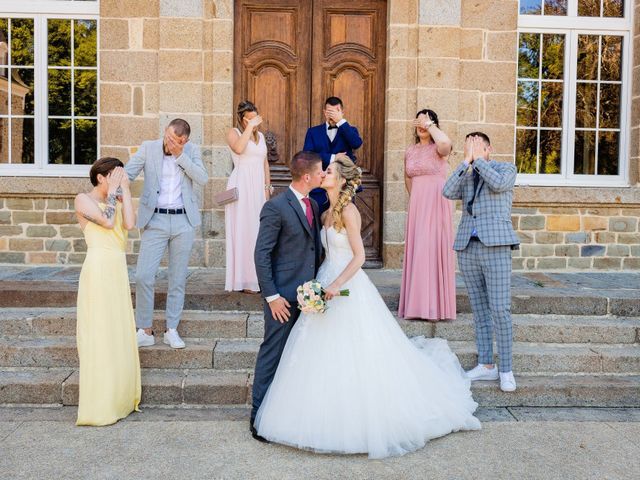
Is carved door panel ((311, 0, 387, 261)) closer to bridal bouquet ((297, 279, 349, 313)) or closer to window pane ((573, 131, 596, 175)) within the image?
window pane ((573, 131, 596, 175))

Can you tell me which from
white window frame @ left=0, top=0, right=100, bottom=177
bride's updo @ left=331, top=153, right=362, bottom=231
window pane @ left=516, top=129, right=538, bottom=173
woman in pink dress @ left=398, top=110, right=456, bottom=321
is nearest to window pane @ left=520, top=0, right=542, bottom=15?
window pane @ left=516, top=129, right=538, bottom=173

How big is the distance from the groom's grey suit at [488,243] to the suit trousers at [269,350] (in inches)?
61.0

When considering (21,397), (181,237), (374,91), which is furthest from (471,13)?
(21,397)

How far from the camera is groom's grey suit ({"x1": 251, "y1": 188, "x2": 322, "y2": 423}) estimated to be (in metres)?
4.24

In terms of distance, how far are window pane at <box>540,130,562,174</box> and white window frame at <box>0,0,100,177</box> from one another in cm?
541

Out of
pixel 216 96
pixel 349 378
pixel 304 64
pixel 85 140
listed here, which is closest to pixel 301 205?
pixel 349 378

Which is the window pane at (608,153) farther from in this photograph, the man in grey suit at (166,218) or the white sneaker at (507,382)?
the man in grey suit at (166,218)

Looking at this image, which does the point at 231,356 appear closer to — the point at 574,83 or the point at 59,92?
the point at 59,92

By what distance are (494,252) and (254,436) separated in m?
2.18

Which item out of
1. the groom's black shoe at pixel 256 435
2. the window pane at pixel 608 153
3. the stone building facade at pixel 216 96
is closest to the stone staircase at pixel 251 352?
the groom's black shoe at pixel 256 435

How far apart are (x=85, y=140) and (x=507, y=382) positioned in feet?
18.9

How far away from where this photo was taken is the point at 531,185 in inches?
332

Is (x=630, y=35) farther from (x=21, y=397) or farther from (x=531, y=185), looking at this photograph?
(x=21, y=397)

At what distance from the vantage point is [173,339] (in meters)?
5.55
